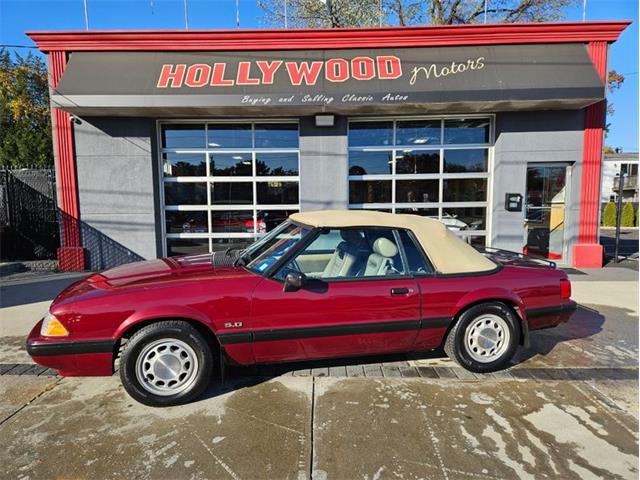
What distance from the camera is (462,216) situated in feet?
30.5

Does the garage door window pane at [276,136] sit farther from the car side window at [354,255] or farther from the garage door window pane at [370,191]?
the car side window at [354,255]

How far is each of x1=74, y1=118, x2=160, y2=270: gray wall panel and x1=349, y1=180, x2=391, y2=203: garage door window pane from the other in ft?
14.6

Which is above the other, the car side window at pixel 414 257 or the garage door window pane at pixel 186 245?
the car side window at pixel 414 257

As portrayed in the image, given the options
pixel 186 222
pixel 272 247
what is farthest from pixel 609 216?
pixel 272 247

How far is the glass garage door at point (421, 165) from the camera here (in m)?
9.09

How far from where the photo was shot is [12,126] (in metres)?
23.2

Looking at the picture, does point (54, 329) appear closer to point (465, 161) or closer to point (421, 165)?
point (421, 165)

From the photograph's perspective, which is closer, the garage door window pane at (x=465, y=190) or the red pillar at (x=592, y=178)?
the red pillar at (x=592, y=178)

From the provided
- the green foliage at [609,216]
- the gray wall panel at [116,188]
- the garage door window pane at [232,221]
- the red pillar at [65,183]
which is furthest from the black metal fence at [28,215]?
the green foliage at [609,216]

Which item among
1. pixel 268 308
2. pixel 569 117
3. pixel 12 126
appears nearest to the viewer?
pixel 268 308

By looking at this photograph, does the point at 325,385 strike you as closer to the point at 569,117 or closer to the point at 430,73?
the point at 430,73

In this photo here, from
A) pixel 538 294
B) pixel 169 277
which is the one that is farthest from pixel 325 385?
pixel 538 294

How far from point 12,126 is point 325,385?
91.5 ft

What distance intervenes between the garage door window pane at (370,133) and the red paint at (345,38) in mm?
1625
